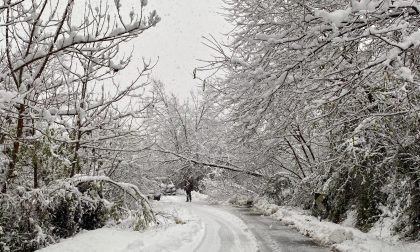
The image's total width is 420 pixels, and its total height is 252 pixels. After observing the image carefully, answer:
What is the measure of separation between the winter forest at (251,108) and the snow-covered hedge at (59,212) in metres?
0.04

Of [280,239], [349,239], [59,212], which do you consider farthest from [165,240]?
[349,239]

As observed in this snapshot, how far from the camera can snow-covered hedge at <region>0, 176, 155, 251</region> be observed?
28.8 ft

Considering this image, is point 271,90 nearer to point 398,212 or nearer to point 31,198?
point 31,198

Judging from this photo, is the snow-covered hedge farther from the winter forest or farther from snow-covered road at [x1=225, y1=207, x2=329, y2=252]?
snow-covered road at [x1=225, y1=207, x2=329, y2=252]

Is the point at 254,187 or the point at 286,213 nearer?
the point at 286,213

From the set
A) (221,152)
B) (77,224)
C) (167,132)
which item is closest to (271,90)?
(77,224)

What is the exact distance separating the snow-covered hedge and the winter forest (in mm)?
37

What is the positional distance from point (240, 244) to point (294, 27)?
25.3 feet

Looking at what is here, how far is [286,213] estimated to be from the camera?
62.6 feet

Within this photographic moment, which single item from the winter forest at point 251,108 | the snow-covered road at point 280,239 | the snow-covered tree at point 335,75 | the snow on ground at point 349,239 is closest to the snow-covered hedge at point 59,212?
the winter forest at point 251,108

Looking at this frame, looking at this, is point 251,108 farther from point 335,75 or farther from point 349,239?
point 349,239

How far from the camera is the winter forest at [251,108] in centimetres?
526

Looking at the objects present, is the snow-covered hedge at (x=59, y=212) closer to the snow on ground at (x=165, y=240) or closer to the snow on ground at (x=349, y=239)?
the snow on ground at (x=165, y=240)

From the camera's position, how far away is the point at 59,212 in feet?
36.8
